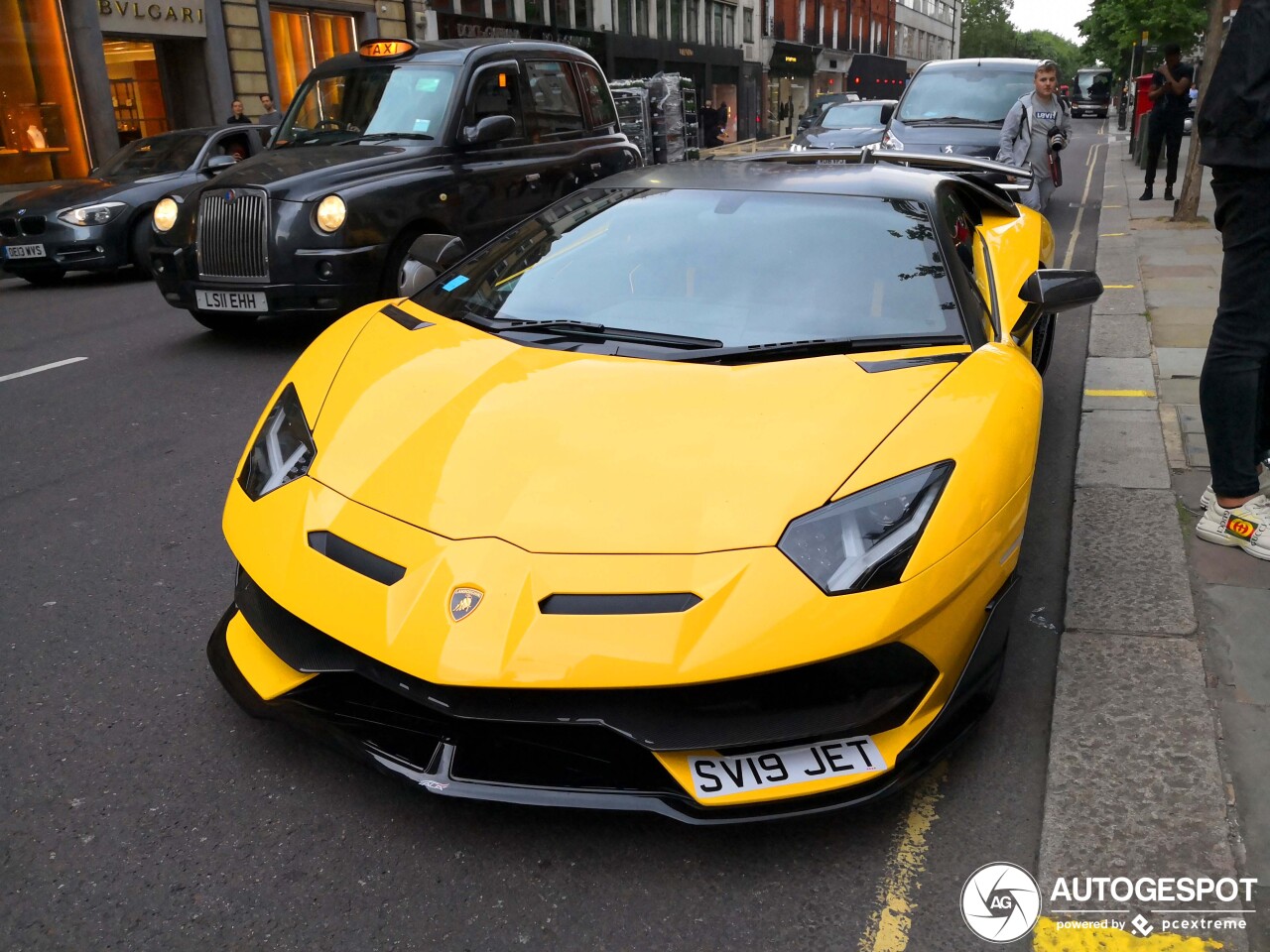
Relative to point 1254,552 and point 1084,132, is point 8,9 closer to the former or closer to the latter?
point 1254,552

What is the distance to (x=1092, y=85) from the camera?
171ft

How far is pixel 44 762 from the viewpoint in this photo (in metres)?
2.50

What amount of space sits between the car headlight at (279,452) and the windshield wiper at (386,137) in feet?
16.3

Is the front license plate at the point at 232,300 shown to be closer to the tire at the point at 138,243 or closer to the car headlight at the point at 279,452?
the car headlight at the point at 279,452

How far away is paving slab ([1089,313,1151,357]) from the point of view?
20.8 ft

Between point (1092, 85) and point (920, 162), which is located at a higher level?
point (1092, 85)

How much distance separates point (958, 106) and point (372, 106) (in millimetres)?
7240

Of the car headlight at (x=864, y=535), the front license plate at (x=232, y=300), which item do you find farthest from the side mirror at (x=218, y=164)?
the car headlight at (x=864, y=535)

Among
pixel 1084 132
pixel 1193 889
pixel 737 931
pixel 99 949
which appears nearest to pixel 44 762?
pixel 99 949

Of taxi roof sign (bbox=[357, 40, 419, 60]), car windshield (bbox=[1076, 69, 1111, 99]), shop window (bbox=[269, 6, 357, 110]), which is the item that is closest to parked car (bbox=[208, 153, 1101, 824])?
taxi roof sign (bbox=[357, 40, 419, 60])

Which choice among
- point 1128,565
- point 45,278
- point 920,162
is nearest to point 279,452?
point 1128,565

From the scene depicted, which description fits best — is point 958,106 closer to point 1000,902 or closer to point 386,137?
point 386,137

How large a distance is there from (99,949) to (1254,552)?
3.47 m

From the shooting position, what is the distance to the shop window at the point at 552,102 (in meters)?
8.26
